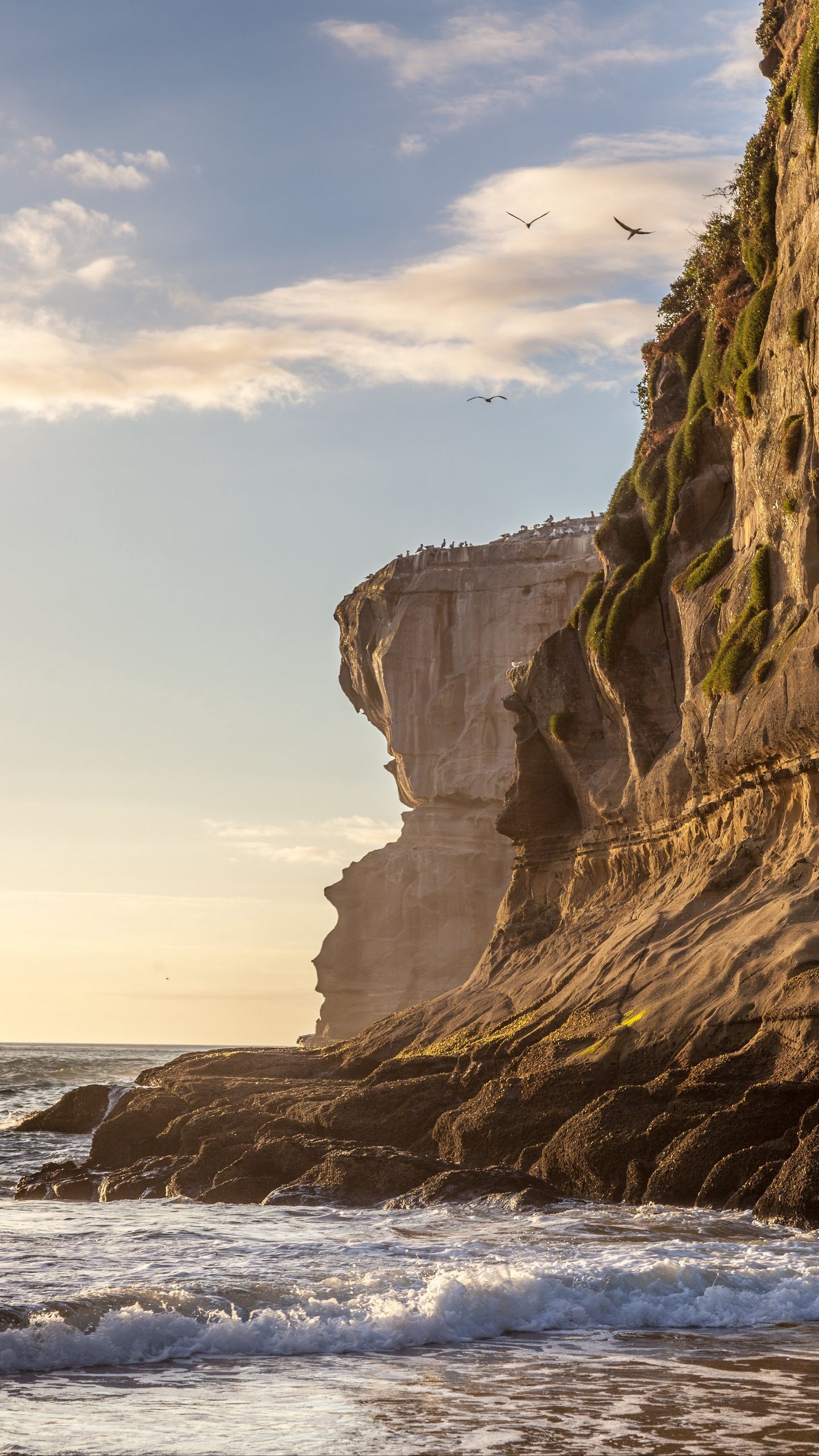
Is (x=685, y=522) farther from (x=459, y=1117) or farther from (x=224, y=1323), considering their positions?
(x=224, y=1323)

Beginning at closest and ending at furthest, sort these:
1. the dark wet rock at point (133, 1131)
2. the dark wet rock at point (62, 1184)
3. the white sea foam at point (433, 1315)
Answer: the white sea foam at point (433, 1315)
the dark wet rock at point (62, 1184)
the dark wet rock at point (133, 1131)

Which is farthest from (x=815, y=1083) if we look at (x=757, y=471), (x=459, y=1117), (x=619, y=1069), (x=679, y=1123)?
(x=757, y=471)

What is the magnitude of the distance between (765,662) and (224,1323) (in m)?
18.2

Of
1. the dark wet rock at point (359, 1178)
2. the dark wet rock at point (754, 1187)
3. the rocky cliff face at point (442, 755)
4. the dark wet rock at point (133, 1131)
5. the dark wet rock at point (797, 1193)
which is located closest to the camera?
the dark wet rock at point (797, 1193)

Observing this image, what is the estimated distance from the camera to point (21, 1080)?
243 ft

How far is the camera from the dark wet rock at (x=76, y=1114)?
3941 cm

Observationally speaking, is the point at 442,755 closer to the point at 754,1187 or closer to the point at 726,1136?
the point at 726,1136

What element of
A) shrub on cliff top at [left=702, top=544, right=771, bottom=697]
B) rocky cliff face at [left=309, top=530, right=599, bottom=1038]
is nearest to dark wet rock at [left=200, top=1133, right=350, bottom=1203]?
shrub on cliff top at [left=702, top=544, right=771, bottom=697]

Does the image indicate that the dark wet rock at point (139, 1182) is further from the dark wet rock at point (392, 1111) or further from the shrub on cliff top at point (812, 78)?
the shrub on cliff top at point (812, 78)

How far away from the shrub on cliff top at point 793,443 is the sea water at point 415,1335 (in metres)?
16.2

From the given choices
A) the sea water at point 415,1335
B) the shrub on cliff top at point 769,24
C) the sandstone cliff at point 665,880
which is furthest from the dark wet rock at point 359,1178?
the shrub on cliff top at point 769,24

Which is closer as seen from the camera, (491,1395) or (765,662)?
(491,1395)

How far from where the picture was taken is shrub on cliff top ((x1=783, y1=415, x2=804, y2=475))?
94.1ft

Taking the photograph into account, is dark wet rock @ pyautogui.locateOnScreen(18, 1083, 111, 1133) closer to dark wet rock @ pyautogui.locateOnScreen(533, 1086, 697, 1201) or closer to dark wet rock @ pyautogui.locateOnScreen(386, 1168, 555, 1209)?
dark wet rock @ pyautogui.locateOnScreen(386, 1168, 555, 1209)
